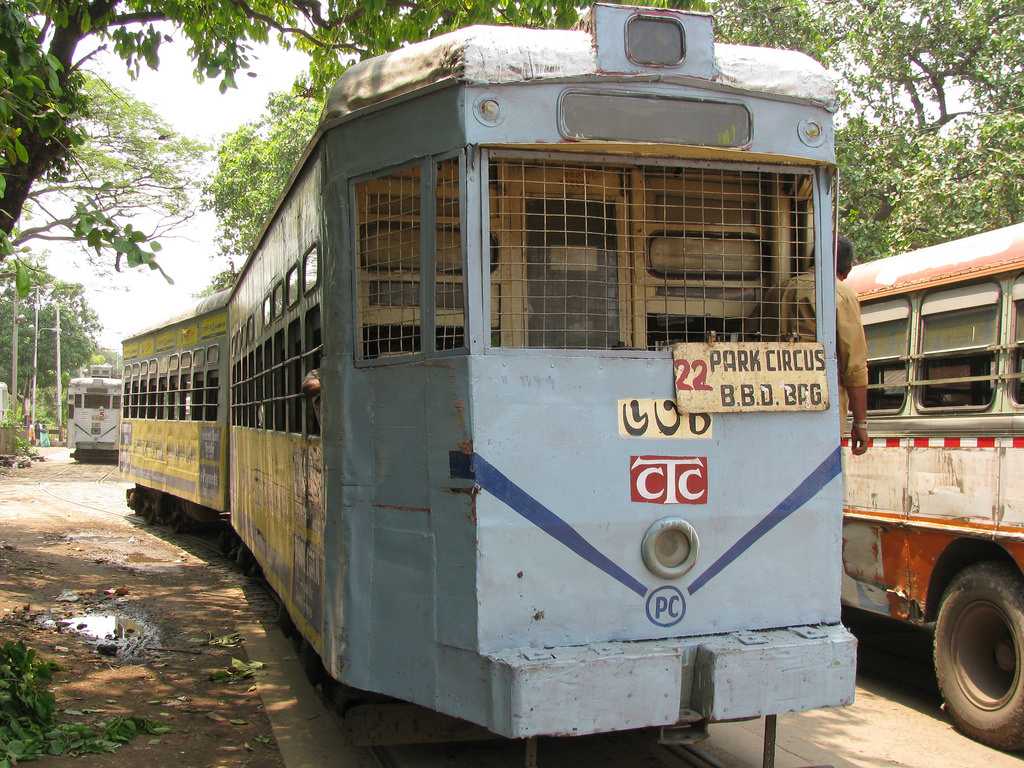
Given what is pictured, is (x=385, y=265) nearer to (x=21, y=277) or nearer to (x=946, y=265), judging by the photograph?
(x=21, y=277)

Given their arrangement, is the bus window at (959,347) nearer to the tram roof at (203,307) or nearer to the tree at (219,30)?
the tree at (219,30)

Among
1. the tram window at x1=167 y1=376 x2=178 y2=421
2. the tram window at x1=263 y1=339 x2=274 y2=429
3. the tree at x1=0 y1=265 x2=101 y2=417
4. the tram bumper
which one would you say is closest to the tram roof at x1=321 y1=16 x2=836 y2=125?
the tram bumper

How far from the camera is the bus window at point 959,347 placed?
569 cm

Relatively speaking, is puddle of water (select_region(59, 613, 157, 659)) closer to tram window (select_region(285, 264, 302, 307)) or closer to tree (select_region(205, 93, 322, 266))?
tram window (select_region(285, 264, 302, 307))

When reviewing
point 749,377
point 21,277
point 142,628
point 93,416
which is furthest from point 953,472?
point 93,416

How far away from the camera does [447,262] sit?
4.06 m

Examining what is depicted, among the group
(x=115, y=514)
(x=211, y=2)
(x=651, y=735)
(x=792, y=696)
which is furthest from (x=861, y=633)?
(x=115, y=514)

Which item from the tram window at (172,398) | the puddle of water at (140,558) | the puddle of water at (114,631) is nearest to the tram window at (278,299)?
the puddle of water at (114,631)

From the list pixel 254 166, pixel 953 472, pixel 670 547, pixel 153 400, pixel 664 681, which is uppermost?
pixel 254 166

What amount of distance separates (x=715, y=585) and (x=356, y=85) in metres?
2.65

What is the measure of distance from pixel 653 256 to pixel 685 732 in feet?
6.74

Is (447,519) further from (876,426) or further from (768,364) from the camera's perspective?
(876,426)

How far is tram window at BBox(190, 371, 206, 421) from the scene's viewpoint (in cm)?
1348

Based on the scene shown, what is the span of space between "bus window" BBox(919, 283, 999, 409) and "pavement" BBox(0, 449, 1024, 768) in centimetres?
203
